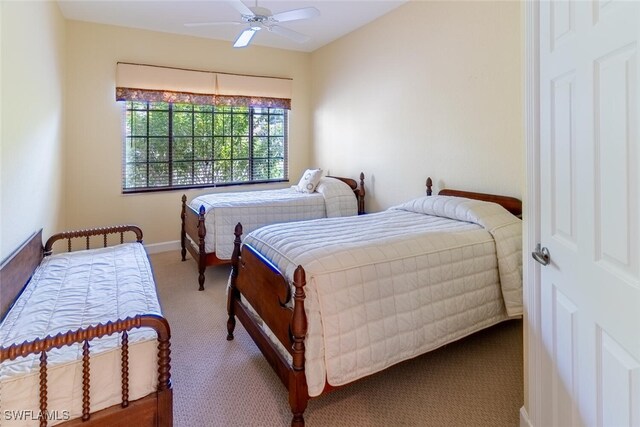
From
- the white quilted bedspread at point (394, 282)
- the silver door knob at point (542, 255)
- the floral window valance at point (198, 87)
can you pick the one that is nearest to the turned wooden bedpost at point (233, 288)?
the white quilted bedspread at point (394, 282)

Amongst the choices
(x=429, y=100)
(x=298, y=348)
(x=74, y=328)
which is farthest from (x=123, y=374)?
(x=429, y=100)

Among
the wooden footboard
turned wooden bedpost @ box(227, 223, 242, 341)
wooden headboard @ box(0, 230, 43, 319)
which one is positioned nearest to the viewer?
the wooden footboard

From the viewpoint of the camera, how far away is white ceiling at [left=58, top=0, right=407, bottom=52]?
3.79 meters

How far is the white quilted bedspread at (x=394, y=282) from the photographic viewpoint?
1.75 metres

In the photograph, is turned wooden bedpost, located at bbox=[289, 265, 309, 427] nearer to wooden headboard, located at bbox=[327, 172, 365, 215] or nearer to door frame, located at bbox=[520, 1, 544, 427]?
door frame, located at bbox=[520, 1, 544, 427]

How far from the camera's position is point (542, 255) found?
4.61 feet

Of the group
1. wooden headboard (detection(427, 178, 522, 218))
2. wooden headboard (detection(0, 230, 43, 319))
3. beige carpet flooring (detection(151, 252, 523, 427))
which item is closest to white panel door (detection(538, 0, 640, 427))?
beige carpet flooring (detection(151, 252, 523, 427))

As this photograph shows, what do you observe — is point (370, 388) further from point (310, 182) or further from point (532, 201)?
point (310, 182)

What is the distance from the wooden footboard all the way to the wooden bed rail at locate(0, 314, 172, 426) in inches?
21.2

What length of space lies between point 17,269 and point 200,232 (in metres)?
1.65

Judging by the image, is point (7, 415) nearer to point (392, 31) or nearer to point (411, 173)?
point (411, 173)

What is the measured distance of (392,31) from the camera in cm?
405

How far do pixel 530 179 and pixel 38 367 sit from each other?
6.63ft

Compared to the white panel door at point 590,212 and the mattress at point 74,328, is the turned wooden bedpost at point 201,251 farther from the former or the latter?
the white panel door at point 590,212
